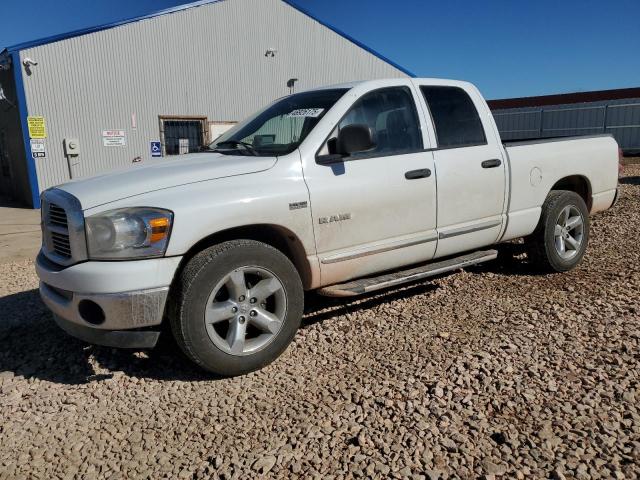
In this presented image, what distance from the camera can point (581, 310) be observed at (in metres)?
4.13

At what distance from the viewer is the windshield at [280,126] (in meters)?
3.84

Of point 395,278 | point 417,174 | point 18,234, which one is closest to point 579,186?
point 417,174

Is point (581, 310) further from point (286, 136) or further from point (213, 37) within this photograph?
point (213, 37)

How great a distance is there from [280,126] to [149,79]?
468 inches

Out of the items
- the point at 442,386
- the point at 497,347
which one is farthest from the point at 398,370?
the point at 497,347

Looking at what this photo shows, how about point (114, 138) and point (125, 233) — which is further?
point (114, 138)

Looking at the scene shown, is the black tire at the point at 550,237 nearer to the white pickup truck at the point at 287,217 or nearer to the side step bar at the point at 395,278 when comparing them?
the white pickup truck at the point at 287,217

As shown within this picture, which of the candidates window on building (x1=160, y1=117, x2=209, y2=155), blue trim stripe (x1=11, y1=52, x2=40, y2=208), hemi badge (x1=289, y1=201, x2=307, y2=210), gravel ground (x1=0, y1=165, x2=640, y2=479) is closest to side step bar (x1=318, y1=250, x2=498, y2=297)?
gravel ground (x1=0, y1=165, x2=640, y2=479)

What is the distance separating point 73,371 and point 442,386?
248cm

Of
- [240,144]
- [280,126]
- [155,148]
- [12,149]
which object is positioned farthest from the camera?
[12,149]

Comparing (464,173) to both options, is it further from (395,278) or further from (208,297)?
(208,297)

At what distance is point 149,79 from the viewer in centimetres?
1449

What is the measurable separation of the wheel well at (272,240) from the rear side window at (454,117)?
5.11 feet

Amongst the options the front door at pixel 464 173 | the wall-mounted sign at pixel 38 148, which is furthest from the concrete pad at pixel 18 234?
the front door at pixel 464 173
